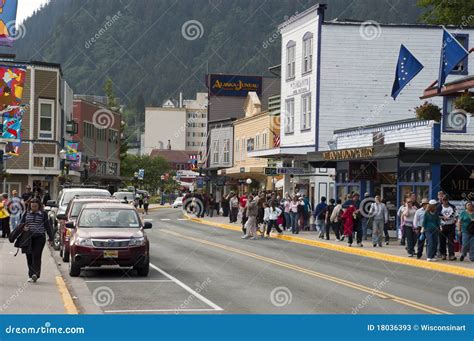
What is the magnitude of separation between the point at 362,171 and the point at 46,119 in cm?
3286

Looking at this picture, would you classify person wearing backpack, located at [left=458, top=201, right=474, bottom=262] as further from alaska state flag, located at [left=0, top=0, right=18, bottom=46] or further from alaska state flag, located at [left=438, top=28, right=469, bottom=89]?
alaska state flag, located at [left=0, top=0, right=18, bottom=46]

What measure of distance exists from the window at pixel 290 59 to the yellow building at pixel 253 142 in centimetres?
786

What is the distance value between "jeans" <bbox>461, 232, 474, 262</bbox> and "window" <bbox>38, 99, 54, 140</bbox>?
43.9 m

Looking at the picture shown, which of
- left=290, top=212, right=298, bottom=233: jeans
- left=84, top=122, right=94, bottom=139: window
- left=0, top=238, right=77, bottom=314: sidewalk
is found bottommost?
left=0, top=238, right=77, bottom=314: sidewalk

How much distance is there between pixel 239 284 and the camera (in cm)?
1903

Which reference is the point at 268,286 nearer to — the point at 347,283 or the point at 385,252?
the point at 347,283

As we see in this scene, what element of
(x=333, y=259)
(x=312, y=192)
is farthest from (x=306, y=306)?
(x=312, y=192)

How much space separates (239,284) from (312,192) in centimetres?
3233

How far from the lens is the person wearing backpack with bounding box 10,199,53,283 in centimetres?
1839

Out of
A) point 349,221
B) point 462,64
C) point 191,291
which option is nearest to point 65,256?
point 191,291

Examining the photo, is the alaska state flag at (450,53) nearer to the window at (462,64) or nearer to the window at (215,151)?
the window at (462,64)

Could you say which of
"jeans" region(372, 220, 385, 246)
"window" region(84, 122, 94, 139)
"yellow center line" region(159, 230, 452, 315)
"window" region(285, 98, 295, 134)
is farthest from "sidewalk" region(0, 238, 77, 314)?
"window" region(84, 122, 94, 139)

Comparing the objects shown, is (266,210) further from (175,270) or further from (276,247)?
(175,270)

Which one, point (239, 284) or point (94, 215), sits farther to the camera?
point (94, 215)
